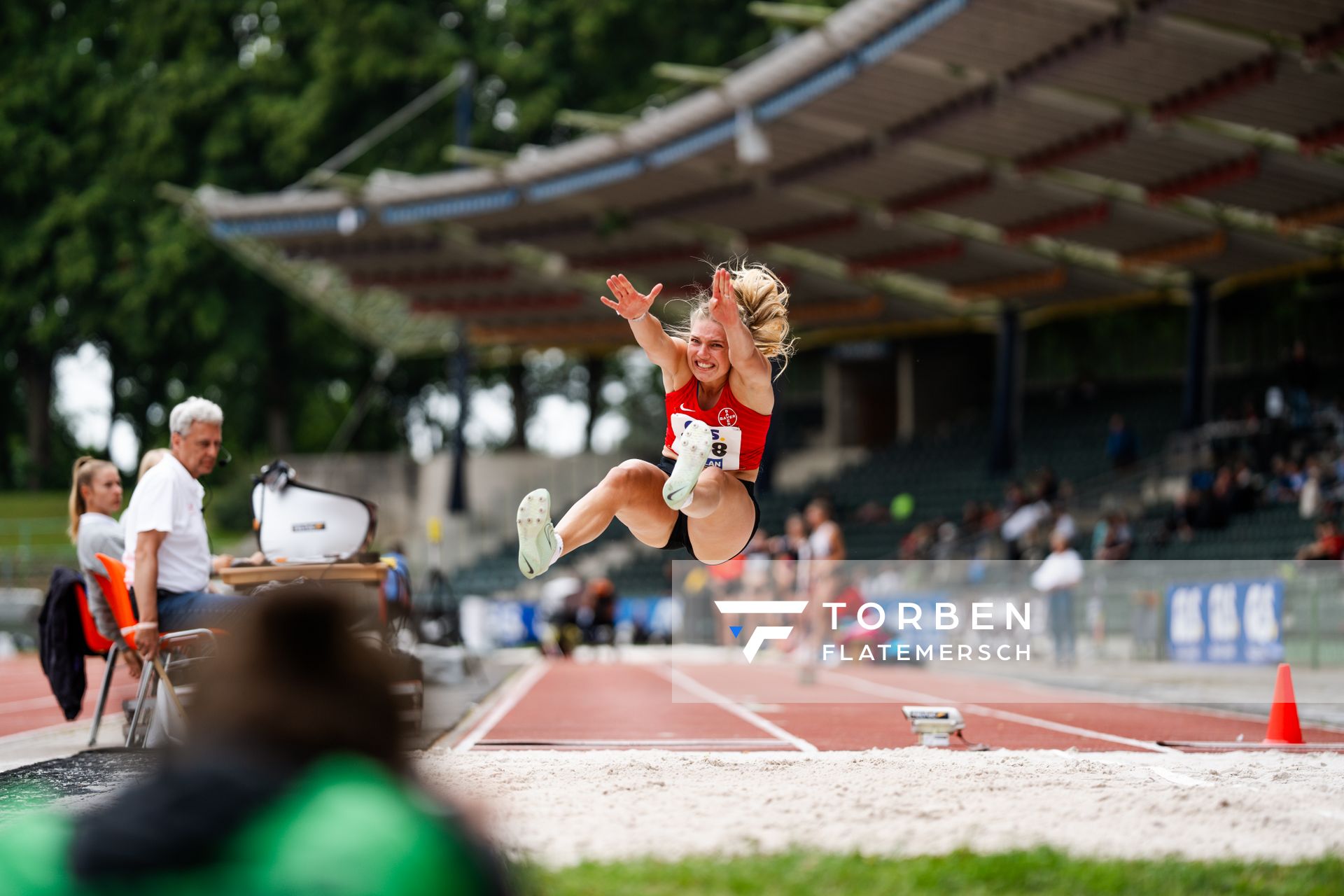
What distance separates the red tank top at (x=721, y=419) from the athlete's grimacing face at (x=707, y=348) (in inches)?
5.7

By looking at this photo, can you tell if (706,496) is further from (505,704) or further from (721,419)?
(505,704)

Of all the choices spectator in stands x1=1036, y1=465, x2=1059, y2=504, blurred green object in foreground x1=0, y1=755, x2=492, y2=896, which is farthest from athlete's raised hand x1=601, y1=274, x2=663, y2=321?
spectator in stands x1=1036, y1=465, x2=1059, y2=504

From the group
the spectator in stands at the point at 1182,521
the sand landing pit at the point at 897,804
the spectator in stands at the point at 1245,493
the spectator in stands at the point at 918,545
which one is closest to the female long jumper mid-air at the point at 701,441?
the sand landing pit at the point at 897,804

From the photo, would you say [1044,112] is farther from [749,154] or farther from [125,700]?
[125,700]

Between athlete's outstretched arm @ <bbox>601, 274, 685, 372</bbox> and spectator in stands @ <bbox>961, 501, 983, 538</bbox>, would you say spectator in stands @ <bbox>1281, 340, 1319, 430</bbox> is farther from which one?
athlete's outstretched arm @ <bbox>601, 274, 685, 372</bbox>

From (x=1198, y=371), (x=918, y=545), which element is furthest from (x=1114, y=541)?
(x=1198, y=371)

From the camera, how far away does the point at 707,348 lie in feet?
22.8

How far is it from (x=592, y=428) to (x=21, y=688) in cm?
2995

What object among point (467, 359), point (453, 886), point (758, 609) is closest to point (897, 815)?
point (453, 886)

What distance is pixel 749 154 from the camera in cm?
2314

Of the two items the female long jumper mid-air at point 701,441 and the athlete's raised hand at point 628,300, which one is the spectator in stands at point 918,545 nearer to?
the female long jumper mid-air at point 701,441

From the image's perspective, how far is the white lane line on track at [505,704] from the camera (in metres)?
7.67

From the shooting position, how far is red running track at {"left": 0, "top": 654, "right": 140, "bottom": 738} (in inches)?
419

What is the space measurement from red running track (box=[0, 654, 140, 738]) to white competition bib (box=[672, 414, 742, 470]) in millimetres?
3033
